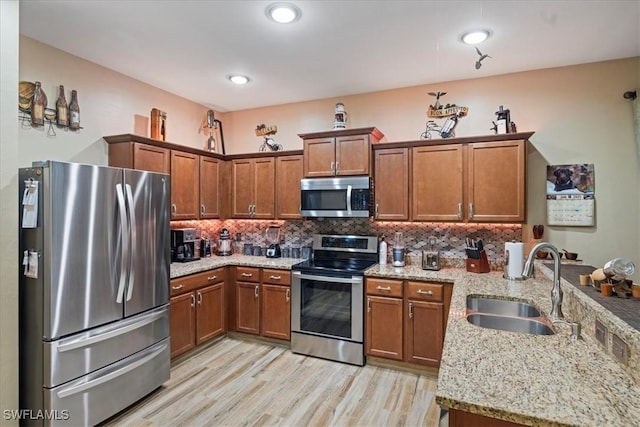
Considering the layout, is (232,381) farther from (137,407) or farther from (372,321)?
(372,321)

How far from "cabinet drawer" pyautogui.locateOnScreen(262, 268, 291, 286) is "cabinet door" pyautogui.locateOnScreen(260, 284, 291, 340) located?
5 centimetres

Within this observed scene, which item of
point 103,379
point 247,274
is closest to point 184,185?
point 247,274

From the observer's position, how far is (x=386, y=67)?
10.2ft

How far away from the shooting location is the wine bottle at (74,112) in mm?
2840

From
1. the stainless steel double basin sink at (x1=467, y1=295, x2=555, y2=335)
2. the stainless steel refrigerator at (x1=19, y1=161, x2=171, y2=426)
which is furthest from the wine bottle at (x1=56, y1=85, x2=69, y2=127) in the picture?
the stainless steel double basin sink at (x1=467, y1=295, x2=555, y2=335)

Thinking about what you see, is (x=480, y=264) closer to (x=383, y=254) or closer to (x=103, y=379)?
(x=383, y=254)

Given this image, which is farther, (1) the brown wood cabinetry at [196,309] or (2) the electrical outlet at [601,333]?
(1) the brown wood cabinetry at [196,309]

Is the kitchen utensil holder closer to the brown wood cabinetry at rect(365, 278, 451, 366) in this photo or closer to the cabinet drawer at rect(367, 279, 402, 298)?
the brown wood cabinetry at rect(365, 278, 451, 366)

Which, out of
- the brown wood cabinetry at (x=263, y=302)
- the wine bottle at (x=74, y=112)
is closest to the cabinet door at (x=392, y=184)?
the brown wood cabinetry at (x=263, y=302)

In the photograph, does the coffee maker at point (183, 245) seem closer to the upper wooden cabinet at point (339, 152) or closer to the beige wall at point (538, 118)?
the beige wall at point (538, 118)

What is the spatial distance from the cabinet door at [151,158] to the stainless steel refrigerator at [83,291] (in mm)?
666

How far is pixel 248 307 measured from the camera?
3.73 metres

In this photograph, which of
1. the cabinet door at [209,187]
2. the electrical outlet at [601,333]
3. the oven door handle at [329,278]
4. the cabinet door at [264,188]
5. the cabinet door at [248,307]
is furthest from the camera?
the cabinet door at [264,188]

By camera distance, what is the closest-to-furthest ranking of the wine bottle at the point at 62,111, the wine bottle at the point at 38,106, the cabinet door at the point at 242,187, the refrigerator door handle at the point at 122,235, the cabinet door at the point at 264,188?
1. the refrigerator door handle at the point at 122,235
2. the wine bottle at the point at 38,106
3. the wine bottle at the point at 62,111
4. the cabinet door at the point at 264,188
5. the cabinet door at the point at 242,187
